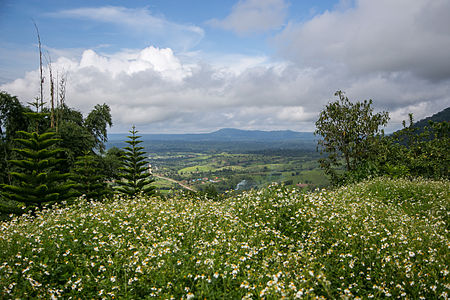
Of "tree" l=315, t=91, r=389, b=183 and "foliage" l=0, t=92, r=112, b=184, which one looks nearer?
"tree" l=315, t=91, r=389, b=183

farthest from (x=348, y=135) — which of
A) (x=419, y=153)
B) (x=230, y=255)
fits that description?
(x=230, y=255)

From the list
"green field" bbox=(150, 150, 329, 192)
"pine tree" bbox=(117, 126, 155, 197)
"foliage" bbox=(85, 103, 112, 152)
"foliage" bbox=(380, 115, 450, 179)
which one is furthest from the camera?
"green field" bbox=(150, 150, 329, 192)

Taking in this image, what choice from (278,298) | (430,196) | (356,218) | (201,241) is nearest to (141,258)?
(201,241)

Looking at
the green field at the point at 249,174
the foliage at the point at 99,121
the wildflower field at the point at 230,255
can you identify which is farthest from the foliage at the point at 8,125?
the green field at the point at 249,174

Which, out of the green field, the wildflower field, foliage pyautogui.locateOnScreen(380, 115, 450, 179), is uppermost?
foliage pyautogui.locateOnScreen(380, 115, 450, 179)

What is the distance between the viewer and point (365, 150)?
15875 millimetres

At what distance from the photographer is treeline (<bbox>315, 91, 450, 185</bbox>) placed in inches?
609

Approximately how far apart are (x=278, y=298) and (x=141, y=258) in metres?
2.57

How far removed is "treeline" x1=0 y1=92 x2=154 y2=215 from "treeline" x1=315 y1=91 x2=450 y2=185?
14.6m

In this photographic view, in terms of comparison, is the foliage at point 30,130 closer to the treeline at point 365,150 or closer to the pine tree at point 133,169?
the pine tree at point 133,169

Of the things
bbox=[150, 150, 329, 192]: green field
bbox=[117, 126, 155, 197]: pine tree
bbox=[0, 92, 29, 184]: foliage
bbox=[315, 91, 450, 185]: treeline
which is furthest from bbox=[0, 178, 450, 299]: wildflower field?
bbox=[150, 150, 329, 192]: green field

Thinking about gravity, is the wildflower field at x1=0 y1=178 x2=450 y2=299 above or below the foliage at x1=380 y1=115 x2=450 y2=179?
below

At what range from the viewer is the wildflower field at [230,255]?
12.7 feet

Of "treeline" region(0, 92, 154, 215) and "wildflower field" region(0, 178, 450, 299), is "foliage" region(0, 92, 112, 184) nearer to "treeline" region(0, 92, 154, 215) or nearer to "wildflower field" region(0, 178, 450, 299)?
"treeline" region(0, 92, 154, 215)
